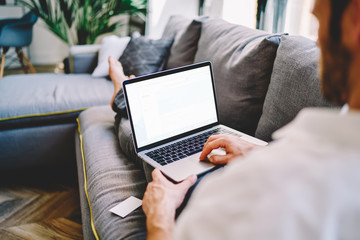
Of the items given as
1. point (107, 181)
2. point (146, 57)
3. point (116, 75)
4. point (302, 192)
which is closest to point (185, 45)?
point (146, 57)

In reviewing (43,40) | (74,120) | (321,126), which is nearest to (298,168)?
(321,126)

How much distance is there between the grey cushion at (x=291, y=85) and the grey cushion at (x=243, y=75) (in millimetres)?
89

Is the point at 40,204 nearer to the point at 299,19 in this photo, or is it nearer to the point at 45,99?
the point at 45,99

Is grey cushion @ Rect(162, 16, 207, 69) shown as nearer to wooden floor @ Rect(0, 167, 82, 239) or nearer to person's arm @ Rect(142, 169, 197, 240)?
wooden floor @ Rect(0, 167, 82, 239)

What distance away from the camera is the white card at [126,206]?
0.97 metres

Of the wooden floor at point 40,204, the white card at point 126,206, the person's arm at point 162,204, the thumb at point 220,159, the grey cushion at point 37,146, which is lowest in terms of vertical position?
the wooden floor at point 40,204

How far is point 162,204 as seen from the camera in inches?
30.8

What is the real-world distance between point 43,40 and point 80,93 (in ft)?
12.4

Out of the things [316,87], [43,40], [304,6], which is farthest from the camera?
[43,40]

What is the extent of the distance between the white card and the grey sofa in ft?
0.06

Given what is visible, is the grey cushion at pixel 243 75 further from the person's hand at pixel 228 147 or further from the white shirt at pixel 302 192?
the white shirt at pixel 302 192

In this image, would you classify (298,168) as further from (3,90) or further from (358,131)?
(3,90)

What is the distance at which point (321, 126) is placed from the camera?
383 millimetres

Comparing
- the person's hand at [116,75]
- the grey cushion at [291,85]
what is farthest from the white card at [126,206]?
the person's hand at [116,75]
